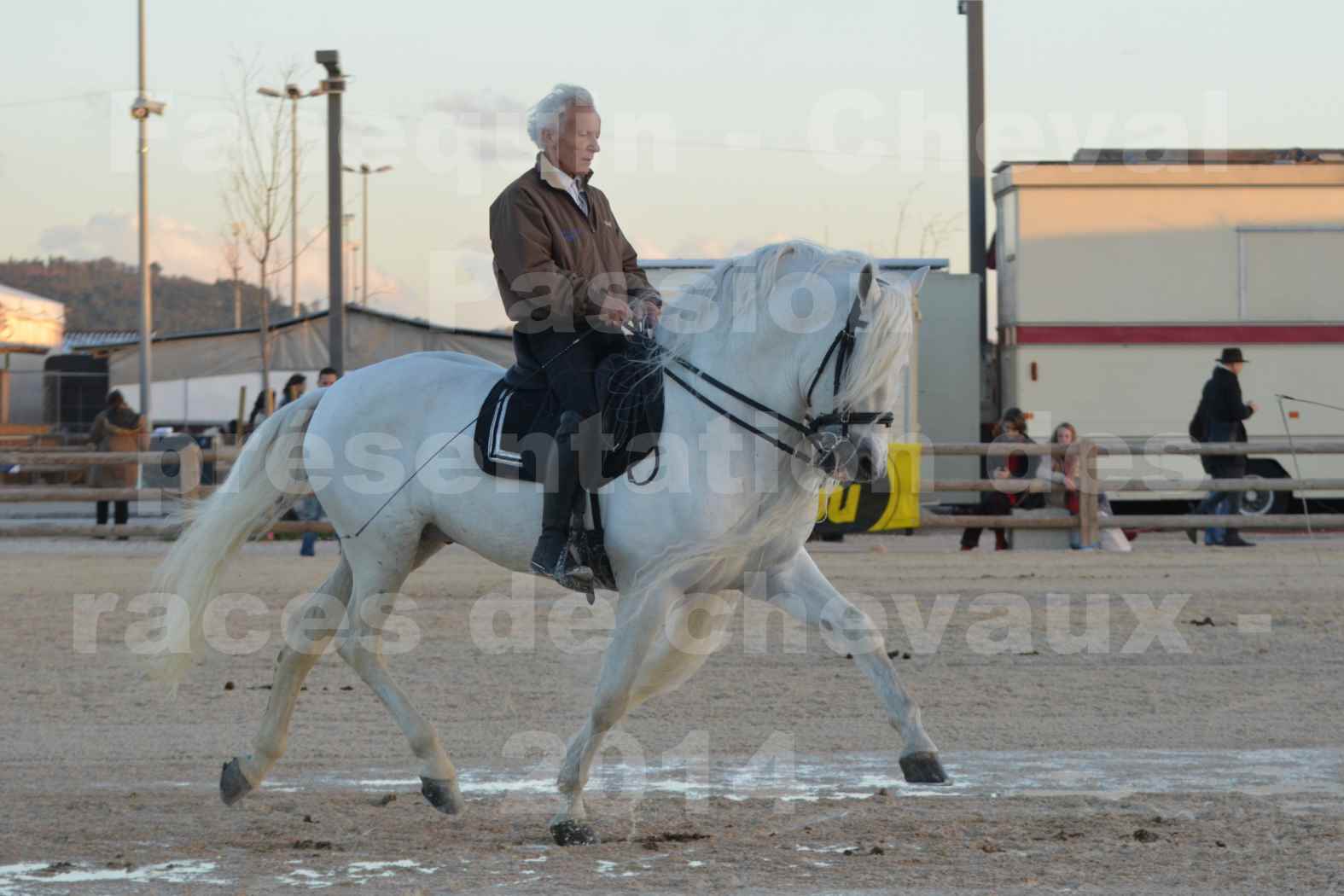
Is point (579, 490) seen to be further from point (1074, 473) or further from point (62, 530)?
point (62, 530)

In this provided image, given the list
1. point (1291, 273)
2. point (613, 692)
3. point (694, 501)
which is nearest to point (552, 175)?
point (694, 501)

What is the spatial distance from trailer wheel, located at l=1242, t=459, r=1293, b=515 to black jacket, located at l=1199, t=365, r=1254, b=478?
2091mm

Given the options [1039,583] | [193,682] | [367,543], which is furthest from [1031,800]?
[1039,583]

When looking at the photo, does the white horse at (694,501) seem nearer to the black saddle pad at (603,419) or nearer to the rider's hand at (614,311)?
the black saddle pad at (603,419)

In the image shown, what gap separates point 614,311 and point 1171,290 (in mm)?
15544

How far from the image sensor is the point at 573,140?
5840 mm

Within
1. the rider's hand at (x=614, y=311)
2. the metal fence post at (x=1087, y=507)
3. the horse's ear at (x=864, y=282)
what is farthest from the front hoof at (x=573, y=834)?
the metal fence post at (x=1087, y=507)

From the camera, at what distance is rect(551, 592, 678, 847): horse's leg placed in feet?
17.6

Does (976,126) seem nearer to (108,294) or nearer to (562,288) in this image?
(562,288)

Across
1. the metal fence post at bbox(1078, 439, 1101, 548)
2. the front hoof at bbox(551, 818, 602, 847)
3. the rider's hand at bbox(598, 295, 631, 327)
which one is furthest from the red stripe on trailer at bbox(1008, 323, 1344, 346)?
the front hoof at bbox(551, 818, 602, 847)

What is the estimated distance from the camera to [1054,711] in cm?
788

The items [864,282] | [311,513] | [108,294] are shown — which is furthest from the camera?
[108,294]

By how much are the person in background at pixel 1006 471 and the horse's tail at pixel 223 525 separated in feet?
36.9

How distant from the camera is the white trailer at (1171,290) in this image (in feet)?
64.5
